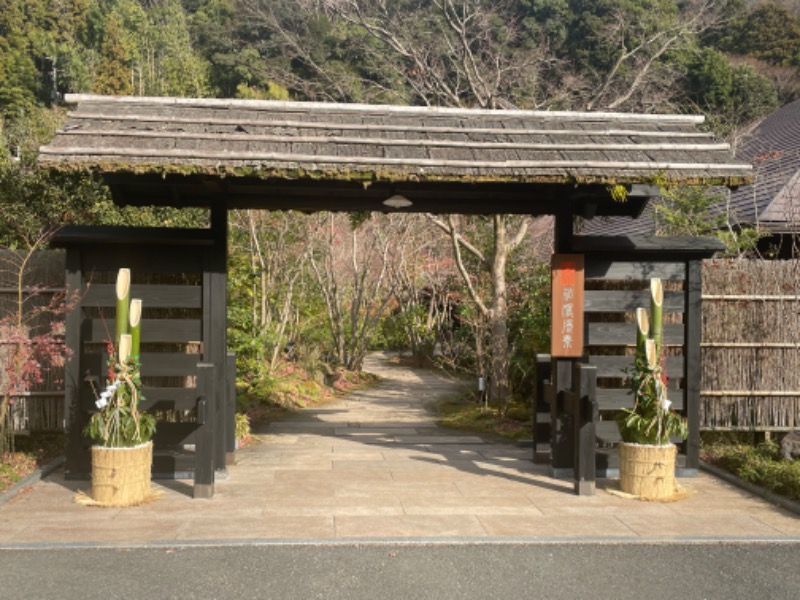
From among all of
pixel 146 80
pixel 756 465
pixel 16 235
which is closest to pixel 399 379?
pixel 16 235

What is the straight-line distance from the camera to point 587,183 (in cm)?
582

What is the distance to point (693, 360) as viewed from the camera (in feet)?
22.3

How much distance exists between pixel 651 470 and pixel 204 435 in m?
3.83

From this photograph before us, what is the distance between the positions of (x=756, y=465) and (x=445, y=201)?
12.9 feet

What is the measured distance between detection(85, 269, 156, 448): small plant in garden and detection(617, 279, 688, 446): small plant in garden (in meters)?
4.11

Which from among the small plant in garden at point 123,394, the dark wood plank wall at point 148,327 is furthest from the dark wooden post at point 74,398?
the small plant in garden at point 123,394

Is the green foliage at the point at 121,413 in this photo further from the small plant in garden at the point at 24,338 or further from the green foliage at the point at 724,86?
the green foliage at the point at 724,86

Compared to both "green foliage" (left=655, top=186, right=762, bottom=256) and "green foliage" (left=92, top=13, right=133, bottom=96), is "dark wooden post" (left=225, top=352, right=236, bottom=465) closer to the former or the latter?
"green foliage" (left=655, top=186, right=762, bottom=256)

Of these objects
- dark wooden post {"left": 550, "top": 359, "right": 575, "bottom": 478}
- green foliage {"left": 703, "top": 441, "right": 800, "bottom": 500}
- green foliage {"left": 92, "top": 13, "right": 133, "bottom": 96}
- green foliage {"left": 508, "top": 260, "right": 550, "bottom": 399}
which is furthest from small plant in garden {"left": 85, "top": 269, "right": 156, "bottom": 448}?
green foliage {"left": 92, "top": 13, "right": 133, "bottom": 96}

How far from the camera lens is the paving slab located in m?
4.93

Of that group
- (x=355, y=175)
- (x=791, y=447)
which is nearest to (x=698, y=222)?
(x=791, y=447)

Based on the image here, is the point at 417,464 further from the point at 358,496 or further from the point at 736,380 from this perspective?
the point at 736,380

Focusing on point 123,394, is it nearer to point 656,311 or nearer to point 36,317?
point 36,317

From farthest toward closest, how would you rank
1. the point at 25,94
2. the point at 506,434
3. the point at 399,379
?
the point at 25,94 < the point at 399,379 < the point at 506,434
